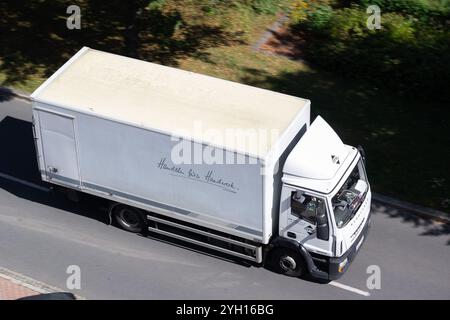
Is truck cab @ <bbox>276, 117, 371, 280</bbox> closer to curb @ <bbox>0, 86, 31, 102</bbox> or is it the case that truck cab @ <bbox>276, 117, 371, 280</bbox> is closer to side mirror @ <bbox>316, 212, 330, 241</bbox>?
side mirror @ <bbox>316, 212, 330, 241</bbox>

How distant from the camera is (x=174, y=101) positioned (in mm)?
14836

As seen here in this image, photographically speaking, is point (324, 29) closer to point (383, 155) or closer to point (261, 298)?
point (383, 155)

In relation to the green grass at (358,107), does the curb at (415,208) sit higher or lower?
lower

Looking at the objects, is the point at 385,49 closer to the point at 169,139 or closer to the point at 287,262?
the point at 287,262

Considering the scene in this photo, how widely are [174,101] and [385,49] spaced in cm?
802

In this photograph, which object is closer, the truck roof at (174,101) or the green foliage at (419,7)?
the truck roof at (174,101)

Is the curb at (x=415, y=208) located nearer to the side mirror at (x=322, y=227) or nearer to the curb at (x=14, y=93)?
the side mirror at (x=322, y=227)

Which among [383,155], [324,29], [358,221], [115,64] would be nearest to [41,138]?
[115,64]

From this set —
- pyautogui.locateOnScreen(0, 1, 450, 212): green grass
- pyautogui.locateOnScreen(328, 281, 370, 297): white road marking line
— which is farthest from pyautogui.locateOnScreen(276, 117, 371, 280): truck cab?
pyautogui.locateOnScreen(0, 1, 450, 212): green grass

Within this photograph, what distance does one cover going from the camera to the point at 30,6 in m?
23.3

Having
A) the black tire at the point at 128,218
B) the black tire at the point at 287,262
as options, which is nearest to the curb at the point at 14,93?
the black tire at the point at 128,218

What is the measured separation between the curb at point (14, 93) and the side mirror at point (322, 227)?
936cm

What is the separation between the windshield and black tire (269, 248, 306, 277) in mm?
1177

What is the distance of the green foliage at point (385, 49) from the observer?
793 inches
